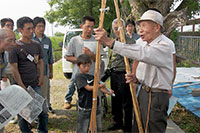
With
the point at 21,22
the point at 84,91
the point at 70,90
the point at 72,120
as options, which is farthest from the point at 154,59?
the point at 70,90

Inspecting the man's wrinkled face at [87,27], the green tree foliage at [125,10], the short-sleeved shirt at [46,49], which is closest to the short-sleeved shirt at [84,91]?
the man's wrinkled face at [87,27]

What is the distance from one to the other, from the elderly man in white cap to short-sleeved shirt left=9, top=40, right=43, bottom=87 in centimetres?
148

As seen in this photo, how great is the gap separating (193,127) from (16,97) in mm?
3246

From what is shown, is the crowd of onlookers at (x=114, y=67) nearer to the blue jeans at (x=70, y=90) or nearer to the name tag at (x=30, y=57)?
the name tag at (x=30, y=57)

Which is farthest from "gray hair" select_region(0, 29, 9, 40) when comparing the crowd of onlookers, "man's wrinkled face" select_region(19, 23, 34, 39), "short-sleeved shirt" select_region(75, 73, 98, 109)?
"short-sleeved shirt" select_region(75, 73, 98, 109)

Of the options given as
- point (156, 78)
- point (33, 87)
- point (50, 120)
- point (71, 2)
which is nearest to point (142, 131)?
point (156, 78)

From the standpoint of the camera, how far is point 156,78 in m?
2.06

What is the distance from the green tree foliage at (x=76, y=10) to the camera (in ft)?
48.8

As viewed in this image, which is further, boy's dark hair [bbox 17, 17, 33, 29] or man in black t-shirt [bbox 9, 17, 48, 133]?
boy's dark hair [bbox 17, 17, 33, 29]

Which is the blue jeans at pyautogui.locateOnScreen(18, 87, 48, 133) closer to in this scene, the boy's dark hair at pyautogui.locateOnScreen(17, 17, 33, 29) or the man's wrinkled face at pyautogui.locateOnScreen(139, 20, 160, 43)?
the boy's dark hair at pyautogui.locateOnScreen(17, 17, 33, 29)

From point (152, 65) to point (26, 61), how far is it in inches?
73.0

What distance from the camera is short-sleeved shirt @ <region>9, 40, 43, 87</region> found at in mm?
2742

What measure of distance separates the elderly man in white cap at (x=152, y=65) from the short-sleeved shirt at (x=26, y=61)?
1482mm

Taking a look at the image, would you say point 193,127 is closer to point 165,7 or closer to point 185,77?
point 165,7
